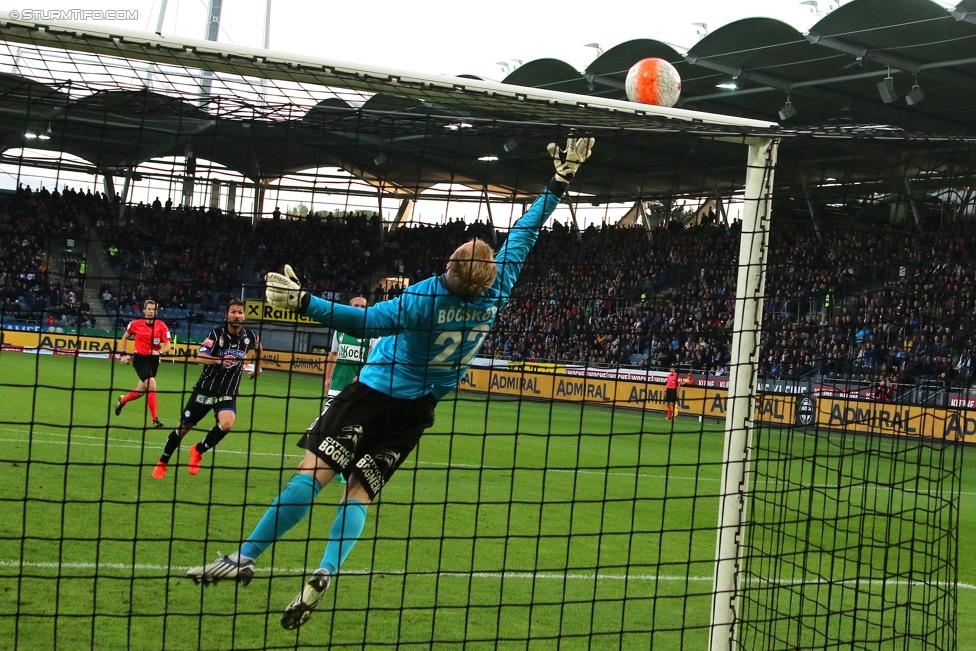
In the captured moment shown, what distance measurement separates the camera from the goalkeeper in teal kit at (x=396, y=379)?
4.74 m

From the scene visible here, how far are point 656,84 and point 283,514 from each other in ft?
9.39

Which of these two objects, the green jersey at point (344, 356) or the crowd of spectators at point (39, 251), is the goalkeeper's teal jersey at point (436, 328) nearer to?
the green jersey at point (344, 356)

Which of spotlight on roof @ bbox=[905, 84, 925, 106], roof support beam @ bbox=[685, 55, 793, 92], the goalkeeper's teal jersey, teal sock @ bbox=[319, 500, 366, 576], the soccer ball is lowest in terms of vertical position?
teal sock @ bbox=[319, 500, 366, 576]

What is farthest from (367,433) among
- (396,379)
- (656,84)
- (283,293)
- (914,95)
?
(914,95)

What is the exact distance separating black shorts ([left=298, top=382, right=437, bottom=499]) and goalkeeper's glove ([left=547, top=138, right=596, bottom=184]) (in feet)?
4.34

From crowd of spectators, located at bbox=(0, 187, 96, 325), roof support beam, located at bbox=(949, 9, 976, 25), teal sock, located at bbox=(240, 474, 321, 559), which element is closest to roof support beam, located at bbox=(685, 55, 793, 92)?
roof support beam, located at bbox=(949, 9, 976, 25)

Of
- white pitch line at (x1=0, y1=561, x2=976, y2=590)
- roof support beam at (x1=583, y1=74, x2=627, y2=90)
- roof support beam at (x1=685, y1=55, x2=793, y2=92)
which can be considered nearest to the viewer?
white pitch line at (x1=0, y1=561, x2=976, y2=590)

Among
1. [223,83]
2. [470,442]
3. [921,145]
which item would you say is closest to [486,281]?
[223,83]

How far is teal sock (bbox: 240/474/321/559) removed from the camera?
15.5ft

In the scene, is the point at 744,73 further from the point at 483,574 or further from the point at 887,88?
the point at 483,574

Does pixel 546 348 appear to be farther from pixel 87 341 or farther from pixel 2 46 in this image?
pixel 2 46

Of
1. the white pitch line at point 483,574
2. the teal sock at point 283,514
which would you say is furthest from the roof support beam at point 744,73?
the teal sock at point 283,514

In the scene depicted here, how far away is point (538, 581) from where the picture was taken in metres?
6.81

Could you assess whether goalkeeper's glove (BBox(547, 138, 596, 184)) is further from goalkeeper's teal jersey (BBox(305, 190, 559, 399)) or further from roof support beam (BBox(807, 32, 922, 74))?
roof support beam (BBox(807, 32, 922, 74))
